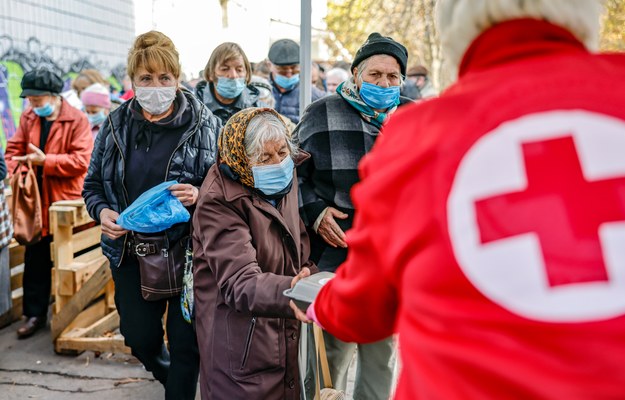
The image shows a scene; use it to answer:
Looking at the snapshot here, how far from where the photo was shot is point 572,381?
0.99 meters

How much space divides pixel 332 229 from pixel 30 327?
9.86 ft

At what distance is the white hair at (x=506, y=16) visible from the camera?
1.16 meters

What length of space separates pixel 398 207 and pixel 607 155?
0.35m

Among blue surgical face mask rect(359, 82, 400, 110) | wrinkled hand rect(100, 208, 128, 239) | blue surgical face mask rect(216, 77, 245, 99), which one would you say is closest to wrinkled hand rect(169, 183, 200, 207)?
wrinkled hand rect(100, 208, 128, 239)

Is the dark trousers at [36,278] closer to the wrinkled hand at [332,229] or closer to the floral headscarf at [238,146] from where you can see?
the wrinkled hand at [332,229]

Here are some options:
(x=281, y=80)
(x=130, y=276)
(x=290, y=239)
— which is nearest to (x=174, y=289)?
(x=130, y=276)

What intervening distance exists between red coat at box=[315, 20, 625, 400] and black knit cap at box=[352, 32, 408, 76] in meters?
2.05

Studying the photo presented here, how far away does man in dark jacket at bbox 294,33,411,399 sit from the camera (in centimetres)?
316

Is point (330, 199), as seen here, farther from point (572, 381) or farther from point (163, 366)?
point (572, 381)

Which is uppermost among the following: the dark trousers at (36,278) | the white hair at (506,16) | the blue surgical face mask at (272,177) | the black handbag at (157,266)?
the white hair at (506,16)

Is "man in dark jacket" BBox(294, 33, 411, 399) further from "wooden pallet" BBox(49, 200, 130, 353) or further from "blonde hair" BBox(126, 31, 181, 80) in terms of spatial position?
"wooden pallet" BBox(49, 200, 130, 353)

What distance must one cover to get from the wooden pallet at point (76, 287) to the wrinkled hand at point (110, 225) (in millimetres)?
1174

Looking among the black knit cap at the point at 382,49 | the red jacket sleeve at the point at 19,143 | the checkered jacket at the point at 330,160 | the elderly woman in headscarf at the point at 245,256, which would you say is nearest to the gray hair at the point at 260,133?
the elderly woman in headscarf at the point at 245,256

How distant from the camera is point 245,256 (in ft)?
7.88
